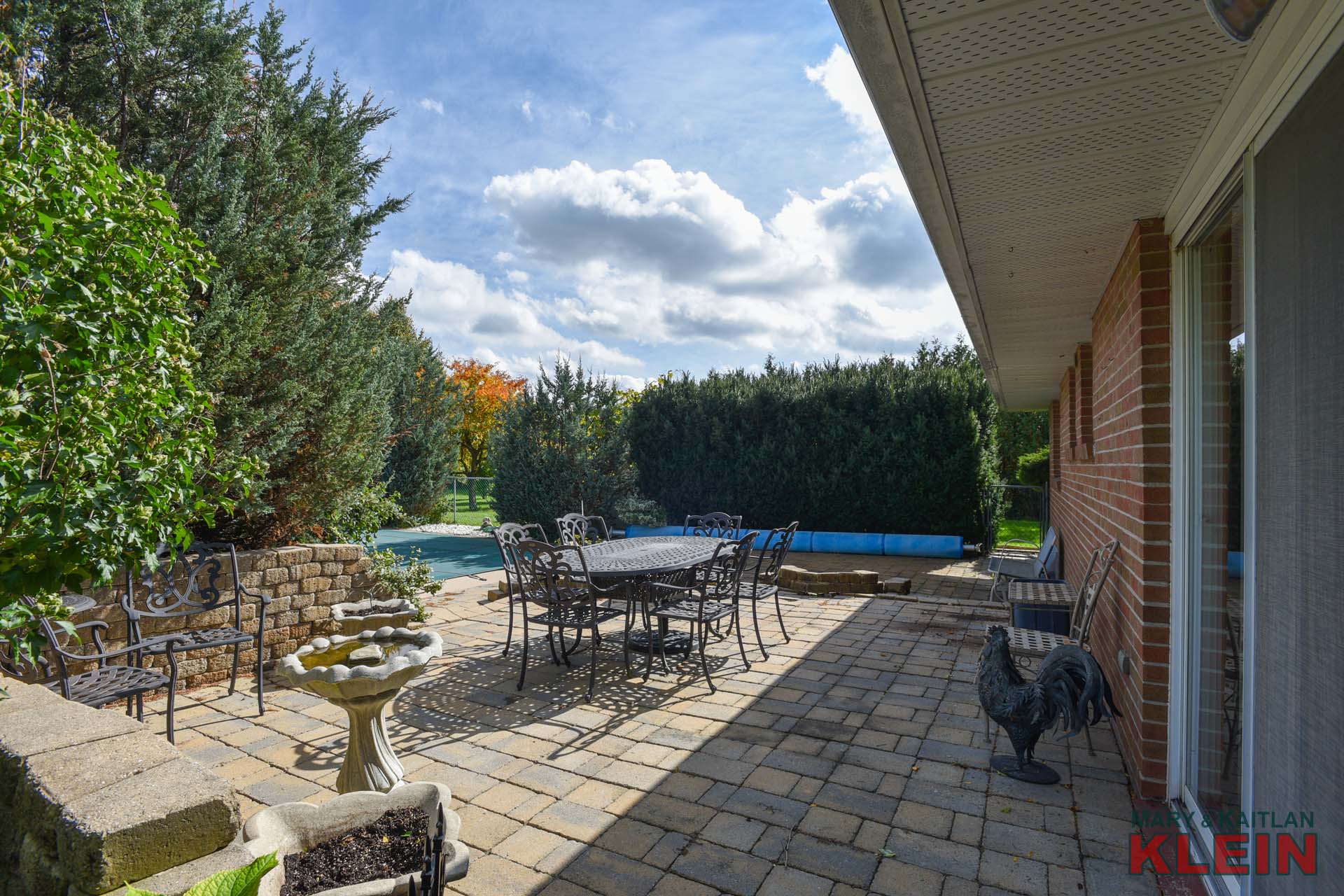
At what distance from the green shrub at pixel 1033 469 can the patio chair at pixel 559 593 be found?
15002 mm

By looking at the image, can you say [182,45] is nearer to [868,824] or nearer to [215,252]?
[215,252]

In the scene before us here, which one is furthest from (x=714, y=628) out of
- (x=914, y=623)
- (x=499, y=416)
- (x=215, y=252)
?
(x=499, y=416)

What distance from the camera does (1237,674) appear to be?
1.91 m

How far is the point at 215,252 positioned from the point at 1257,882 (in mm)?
5734

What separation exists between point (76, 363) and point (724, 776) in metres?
2.72

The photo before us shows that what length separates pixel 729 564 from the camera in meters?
4.83

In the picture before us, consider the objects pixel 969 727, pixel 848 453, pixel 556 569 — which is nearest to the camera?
pixel 969 727

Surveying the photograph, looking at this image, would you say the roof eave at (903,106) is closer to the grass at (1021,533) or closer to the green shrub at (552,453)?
the green shrub at (552,453)

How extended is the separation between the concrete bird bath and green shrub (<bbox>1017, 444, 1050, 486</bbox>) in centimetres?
1676

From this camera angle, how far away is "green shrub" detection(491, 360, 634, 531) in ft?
37.5

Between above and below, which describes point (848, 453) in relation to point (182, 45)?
below

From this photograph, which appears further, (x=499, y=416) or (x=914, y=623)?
(x=499, y=416)

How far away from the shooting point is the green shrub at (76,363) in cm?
158

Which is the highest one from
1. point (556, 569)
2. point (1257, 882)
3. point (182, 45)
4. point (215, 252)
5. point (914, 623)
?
point (182, 45)
